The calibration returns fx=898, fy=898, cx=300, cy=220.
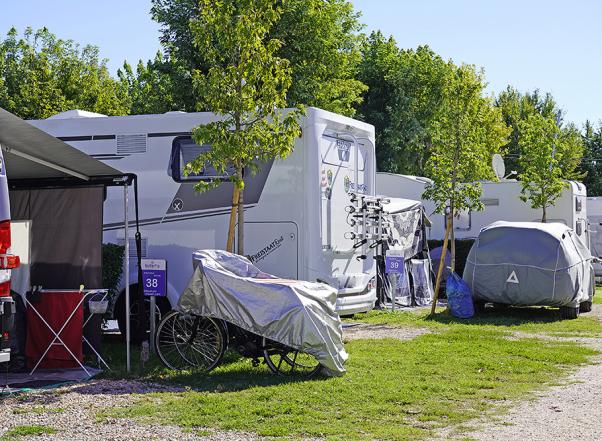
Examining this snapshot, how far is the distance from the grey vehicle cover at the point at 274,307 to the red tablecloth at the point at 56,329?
3.92ft

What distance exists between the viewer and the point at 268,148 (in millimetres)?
11141

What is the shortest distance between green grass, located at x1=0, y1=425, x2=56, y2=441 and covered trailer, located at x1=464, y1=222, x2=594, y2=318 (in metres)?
10.2

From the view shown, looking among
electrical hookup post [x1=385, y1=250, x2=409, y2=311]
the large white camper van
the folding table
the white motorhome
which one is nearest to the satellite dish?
the white motorhome

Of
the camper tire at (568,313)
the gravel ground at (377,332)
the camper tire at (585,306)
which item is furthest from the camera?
the camper tire at (585,306)

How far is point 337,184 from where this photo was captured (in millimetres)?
12312

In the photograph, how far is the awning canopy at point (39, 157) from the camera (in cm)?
828

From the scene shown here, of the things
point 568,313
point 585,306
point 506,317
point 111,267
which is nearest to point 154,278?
point 111,267

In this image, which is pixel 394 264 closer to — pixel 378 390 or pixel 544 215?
pixel 544 215

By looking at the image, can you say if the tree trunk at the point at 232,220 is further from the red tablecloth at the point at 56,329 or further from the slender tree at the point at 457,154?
the slender tree at the point at 457,154

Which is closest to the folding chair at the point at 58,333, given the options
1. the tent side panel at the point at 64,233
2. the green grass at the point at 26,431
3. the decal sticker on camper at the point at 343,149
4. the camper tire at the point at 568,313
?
the tent side panel at the point at 64,233

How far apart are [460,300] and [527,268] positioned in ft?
4.15

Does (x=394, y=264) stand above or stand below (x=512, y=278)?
above

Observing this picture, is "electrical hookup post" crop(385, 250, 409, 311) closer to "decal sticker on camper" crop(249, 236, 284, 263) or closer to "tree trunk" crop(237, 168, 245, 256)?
"decal sticker on camper" crop(249, 236, 284, 263)

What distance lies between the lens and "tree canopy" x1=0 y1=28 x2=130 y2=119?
1071 inches
